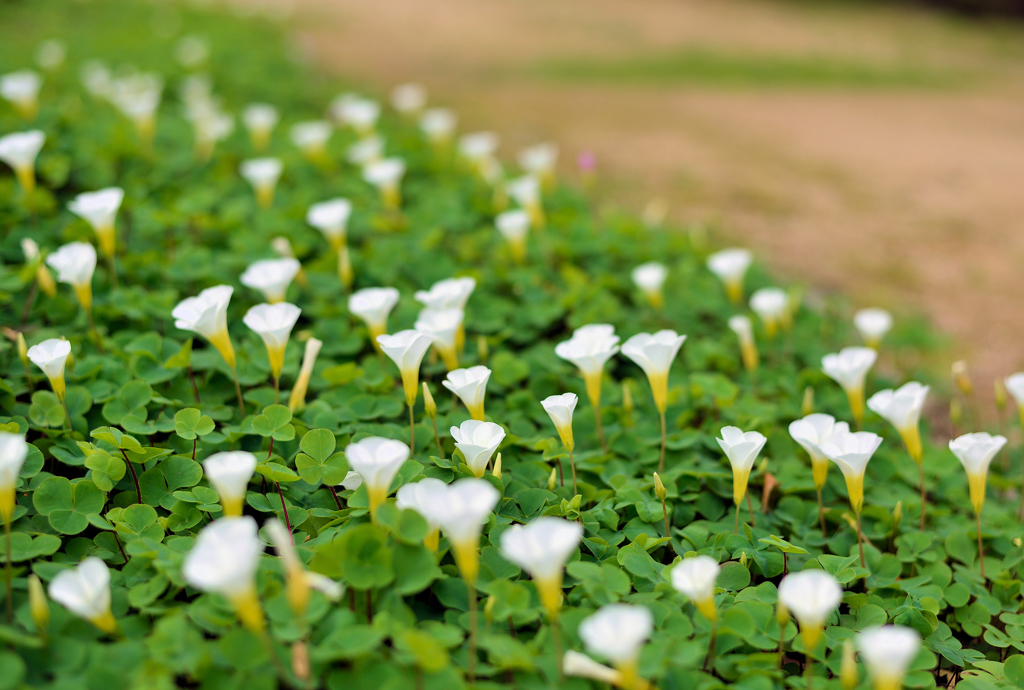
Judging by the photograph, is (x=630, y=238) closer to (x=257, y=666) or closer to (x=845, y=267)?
(x=845, y=267)

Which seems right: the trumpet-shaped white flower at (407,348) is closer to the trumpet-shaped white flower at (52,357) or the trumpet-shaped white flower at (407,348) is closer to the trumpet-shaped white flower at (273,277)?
the trumpet-shaped white flower at (273,277)

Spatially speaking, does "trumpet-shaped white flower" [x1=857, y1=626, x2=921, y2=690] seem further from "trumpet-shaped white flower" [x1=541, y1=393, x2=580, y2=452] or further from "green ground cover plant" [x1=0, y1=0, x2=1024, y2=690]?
"trumpet-shaped white flower" [x1=541, y1=393, x2=580, y2=452]

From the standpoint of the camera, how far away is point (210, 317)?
1.95 meters

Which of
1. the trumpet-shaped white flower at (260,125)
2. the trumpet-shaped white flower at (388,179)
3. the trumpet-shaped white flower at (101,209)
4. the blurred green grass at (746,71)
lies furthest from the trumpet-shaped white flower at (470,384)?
the blurred green grass at (746,71)

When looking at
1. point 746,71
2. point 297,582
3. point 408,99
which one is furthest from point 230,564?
point 746,71

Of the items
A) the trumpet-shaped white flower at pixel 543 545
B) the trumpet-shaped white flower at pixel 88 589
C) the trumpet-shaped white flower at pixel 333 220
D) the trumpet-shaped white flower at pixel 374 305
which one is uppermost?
the trumpet-shaped white flower at pixel 543 545

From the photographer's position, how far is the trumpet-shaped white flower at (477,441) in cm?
172

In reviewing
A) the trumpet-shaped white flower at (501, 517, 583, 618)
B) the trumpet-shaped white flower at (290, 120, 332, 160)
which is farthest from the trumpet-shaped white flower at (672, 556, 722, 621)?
the trumpet-shaped white flower at (290, 120, 332, 160)

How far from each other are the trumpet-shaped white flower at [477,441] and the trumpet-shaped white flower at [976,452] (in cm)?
109

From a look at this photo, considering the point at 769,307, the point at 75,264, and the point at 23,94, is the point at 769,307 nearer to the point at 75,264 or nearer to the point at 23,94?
the point at 75,264

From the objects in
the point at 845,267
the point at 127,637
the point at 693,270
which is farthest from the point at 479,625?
the point at 845,267

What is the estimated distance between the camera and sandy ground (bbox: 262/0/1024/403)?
4.22m

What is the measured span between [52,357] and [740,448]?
1603mm

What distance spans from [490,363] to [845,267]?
2.47 metres
